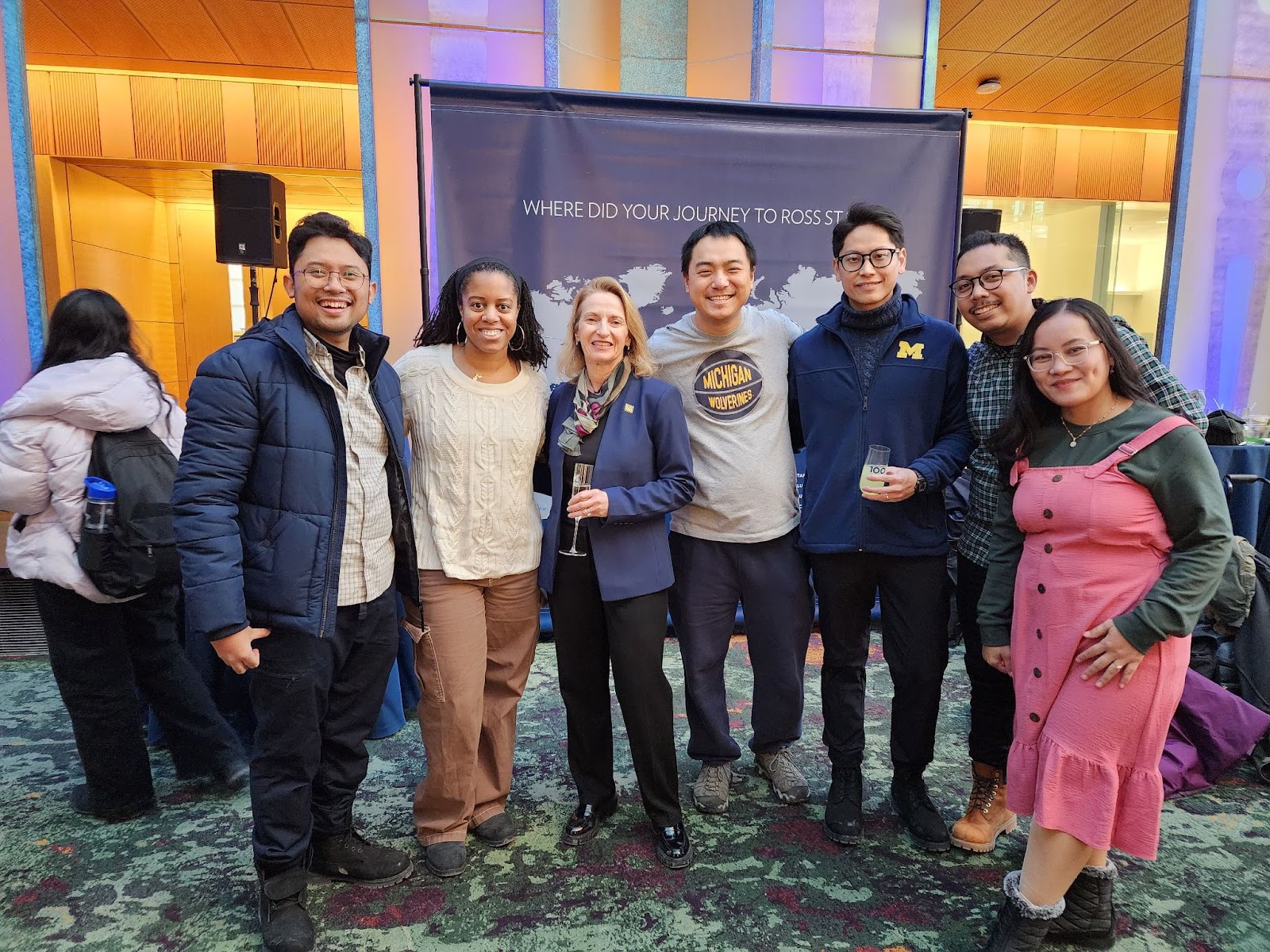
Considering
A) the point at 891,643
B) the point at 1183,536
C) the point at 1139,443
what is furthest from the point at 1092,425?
the point at 891,643

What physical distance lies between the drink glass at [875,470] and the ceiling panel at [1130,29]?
7.13m

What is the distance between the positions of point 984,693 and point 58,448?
3.02 m

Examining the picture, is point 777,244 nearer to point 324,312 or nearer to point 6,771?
point 324,312

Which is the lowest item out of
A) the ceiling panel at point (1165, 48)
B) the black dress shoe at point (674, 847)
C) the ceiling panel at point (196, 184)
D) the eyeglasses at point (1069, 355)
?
the black dress shoe at point (674, 847)

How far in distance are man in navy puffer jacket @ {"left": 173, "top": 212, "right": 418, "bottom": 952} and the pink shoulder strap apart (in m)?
1.76

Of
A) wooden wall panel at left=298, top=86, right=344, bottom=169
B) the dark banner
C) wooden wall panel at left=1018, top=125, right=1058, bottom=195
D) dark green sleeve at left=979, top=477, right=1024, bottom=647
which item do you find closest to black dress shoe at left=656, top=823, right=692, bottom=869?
dark green sleeve at left=979, top=477, right=1024, bottom=647

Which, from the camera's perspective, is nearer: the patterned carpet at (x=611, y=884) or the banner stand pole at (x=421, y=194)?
the patterned carpet at (x=611, y=884)

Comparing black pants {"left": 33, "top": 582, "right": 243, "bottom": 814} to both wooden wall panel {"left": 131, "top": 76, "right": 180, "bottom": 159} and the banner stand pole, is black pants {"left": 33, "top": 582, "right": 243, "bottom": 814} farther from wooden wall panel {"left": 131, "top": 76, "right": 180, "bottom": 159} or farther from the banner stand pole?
wooden wall panel {"left": 131, "top": 76, "right": 180, "bottom": 159}

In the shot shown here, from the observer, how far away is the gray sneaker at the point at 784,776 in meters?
2.64

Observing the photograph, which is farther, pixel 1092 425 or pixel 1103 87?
pixel 1103 87

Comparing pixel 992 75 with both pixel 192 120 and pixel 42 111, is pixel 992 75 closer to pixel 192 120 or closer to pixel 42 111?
pixel 192 120

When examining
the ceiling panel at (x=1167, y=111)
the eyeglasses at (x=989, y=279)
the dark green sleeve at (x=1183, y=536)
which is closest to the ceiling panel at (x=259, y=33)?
the eyeglasses at (x=989, y=279)

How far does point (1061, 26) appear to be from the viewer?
697 cm

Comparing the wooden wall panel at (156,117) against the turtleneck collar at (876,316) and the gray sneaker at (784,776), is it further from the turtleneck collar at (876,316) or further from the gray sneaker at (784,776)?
the gray sneaker at (784,776)
